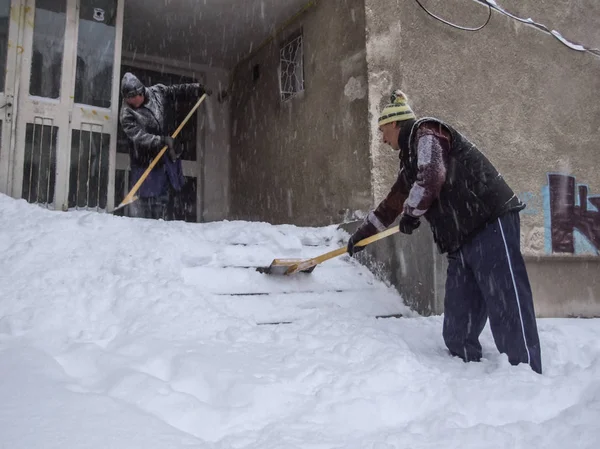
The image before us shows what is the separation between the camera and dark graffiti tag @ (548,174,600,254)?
6.08 metres

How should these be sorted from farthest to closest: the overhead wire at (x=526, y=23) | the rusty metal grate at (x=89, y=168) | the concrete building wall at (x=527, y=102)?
the overhead wire at (x=526, y=23) → the concrete building wall at (x=527, y=102) → the rusty metal grate at (x=89, y=168)

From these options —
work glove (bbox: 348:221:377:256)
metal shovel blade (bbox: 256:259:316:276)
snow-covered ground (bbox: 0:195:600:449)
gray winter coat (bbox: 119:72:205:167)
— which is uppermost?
gray winter coat (bbox: 119:72:205:167)

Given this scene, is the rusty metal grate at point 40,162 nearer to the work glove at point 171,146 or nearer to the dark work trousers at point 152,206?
the dark work trousers at point 152,206

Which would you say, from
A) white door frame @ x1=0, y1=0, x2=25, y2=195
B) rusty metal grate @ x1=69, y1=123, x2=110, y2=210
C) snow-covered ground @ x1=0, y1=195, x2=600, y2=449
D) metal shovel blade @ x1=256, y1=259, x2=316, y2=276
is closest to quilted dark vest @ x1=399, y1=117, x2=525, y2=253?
snow-covered ground @ x1=0, y1=195, x2=600, y2=449

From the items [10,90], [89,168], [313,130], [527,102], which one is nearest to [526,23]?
[527,102]

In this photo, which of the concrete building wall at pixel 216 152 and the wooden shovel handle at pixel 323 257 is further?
the concrete building wall at pixel 216 152

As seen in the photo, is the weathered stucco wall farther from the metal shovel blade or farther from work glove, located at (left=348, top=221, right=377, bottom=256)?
work glove, located at (left=348, top=221, right=377, bottom=256)

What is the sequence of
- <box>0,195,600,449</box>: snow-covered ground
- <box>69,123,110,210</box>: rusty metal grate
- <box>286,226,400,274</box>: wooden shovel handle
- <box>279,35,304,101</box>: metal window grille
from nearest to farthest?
<box>0,195,600,449</box>: snow-covered ground < <box>286,226,400,274</box>: wooden shovel handle < <box>69,123,110,210</box>: rusty metal grate < <box>279,35,304,101</box>: metal window grille

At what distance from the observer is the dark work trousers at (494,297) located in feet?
8.25

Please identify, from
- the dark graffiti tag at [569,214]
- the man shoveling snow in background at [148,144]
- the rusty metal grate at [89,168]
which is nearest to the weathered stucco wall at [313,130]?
the man shoveling snow in background at [148,144]

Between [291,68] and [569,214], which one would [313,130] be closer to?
[291,68]

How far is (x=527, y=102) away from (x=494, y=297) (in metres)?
4.41

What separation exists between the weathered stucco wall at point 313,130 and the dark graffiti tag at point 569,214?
8.65 feet

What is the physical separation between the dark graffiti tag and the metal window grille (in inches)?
136
